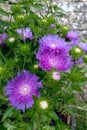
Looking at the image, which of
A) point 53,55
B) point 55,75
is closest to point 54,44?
point 53,55

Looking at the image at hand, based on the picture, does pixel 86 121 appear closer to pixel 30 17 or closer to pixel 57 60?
pixel 30 17

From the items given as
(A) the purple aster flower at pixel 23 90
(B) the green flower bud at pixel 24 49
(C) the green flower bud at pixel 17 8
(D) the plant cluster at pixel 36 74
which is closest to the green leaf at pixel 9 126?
(D) the plant cluster at pixel 36 74

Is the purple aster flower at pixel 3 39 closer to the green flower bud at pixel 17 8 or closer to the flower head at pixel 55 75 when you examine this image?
the green flower bud at pixel 17 8

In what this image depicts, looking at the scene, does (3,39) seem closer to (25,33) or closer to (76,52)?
(25,33)

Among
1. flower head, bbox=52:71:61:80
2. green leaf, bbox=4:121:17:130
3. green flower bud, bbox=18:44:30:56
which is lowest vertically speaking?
green leaf, bbox=4:121:17:130

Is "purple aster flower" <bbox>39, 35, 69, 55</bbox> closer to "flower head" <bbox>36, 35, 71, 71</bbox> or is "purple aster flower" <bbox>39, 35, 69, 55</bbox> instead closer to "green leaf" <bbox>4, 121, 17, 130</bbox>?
"flower head" <bbox>36, 35, 71, 71</bbox>

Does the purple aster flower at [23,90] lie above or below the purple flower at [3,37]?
below

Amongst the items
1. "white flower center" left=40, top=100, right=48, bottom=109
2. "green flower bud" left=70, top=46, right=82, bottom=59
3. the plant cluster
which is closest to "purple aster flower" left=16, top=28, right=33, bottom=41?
the plant cluster
